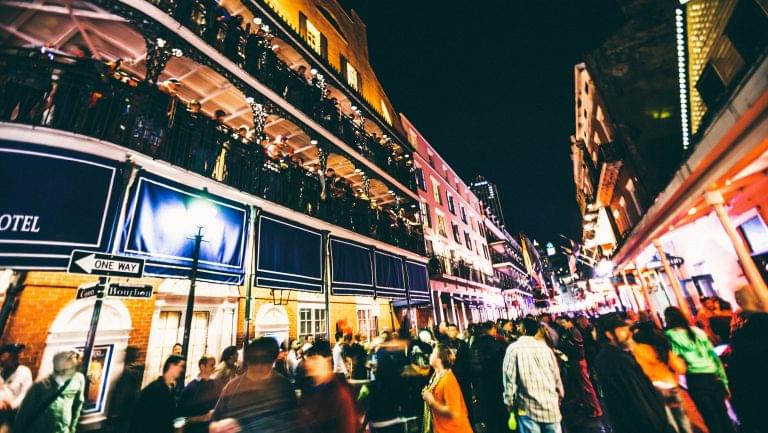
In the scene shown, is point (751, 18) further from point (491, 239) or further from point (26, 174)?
point (491, 239)

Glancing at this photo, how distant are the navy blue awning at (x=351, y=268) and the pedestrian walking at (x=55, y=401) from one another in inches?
242

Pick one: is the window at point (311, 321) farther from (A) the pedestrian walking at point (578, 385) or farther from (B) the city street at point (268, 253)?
(A) the pedestrian walking at point (578, 385)

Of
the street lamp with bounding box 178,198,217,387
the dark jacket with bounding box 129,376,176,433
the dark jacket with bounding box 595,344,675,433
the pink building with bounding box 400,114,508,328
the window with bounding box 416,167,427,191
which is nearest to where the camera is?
the dark jacket with bounding box 595,344,675,433

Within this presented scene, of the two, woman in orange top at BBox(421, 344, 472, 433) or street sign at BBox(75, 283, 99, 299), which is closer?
woman in orange top at BBox(421, 344, 472, 433)

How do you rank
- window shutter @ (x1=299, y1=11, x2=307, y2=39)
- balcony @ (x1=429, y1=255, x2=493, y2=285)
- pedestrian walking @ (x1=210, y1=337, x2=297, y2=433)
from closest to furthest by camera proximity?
1. pedestrian walking @ (x1=210, y1=337, x2=297, y2=433)
2. window shutter @ (x1=299, y1=11, x2=307, y2=39)
3. balcony @ (x1=429, y1=255, x2=493, y2=285)

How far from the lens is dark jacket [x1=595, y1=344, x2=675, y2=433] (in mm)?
3066

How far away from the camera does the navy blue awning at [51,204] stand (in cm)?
432

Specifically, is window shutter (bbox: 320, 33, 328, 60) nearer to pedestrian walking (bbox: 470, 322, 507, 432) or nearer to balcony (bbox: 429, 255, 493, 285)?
balcony (bbox: 429, 255, 493, 285)

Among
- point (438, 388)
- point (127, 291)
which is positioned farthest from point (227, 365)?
point (438, 388)

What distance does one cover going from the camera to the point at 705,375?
168 inches

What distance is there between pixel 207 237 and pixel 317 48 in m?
10.6

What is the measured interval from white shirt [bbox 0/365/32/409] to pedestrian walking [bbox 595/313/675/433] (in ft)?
28.8

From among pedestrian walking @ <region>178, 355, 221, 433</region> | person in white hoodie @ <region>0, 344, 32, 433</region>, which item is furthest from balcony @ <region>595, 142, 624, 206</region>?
person in white hoodie @ <region>0, 344, 32, 433</region>

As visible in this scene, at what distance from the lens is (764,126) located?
14.0 ft
